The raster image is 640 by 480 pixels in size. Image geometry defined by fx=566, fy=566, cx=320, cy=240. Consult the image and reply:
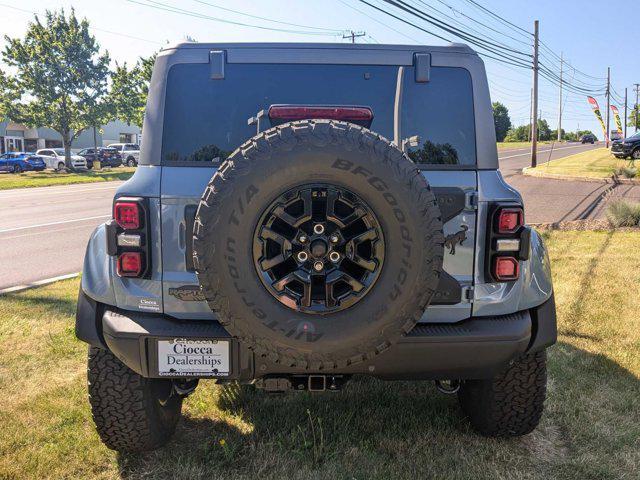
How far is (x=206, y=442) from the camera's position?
297cm

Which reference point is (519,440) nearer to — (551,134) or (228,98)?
(228,98)

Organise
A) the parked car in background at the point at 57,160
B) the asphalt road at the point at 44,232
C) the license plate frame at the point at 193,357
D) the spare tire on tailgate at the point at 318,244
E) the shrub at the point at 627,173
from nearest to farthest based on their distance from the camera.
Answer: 1. the spare tire on tailgate at the point at 318,244
2. the license plate frame at the point at 193,357
3. the asphalt road at the point at 44,232
4. the shrub at the point at 627,173
5. the parked car in background at the point at 57,160

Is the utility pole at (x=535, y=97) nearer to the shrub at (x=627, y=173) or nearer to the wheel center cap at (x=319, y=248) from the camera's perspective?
the shrub at (x=627, y=173)

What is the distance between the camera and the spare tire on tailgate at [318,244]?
6.76 feet

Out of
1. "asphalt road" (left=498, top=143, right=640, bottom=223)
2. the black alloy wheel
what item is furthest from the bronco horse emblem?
"asphalt road" (left=498, top=143, right=640, bottom=223)

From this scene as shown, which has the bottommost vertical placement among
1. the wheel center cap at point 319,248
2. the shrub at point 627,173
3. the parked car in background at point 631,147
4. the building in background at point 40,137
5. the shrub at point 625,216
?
the shrub at point 625,216

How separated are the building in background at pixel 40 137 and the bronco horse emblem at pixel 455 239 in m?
52.7

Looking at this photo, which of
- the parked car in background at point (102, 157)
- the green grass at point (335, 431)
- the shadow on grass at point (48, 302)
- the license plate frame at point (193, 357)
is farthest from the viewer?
the parked car in background at point (102, 157)

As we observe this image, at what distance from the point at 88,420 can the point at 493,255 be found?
2416mm

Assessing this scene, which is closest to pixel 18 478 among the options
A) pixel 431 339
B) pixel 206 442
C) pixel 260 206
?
pixel 206 442

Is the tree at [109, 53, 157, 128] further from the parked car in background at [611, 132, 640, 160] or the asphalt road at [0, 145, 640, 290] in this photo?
the parked car in background at [611, 132, 640, 160]

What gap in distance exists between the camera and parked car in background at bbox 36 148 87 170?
37.5 metres

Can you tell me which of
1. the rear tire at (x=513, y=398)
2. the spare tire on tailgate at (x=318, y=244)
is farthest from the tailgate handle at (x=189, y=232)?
the rear tire at (x=513, y=398)

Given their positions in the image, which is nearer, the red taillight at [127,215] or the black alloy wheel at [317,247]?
the black alloy wheel at [317,247]
